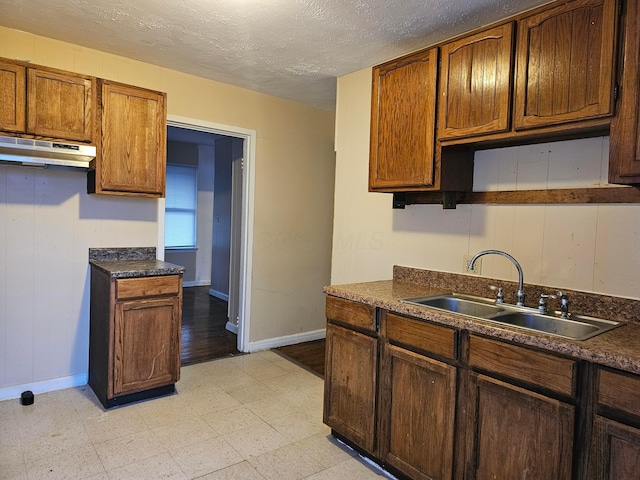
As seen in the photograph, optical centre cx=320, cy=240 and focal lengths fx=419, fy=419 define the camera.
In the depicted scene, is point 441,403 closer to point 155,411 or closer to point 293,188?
point 155,411

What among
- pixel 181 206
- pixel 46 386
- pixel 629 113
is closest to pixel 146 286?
pixel 46 386

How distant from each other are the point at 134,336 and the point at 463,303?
2078 mm

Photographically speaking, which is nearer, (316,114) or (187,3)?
(187,3)

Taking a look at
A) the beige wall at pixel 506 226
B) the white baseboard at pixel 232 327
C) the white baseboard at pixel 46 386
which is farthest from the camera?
the white baseboard at pixel 232 327

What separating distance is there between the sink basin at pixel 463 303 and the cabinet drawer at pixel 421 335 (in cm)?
12

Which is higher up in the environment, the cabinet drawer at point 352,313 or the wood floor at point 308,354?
the cabinet drawer at point 352,313

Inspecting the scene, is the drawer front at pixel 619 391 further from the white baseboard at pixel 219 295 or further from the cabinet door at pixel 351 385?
the white baseboard at pixel 219 295

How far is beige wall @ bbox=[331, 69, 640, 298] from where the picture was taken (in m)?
1.94

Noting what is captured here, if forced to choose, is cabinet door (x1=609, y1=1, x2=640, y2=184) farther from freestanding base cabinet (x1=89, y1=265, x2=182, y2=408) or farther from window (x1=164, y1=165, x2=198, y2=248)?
window (x1=164, y1=165, x2=198, y2=248)

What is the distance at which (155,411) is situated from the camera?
275 cm

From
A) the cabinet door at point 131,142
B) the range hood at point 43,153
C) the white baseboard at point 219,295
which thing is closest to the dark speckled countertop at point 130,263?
the cabinet door at point 131,142

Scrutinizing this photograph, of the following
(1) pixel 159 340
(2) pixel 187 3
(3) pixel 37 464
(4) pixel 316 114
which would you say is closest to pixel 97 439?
(3) pixel 37 464

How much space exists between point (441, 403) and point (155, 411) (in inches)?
74.3

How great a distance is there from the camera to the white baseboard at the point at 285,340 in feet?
13.3
